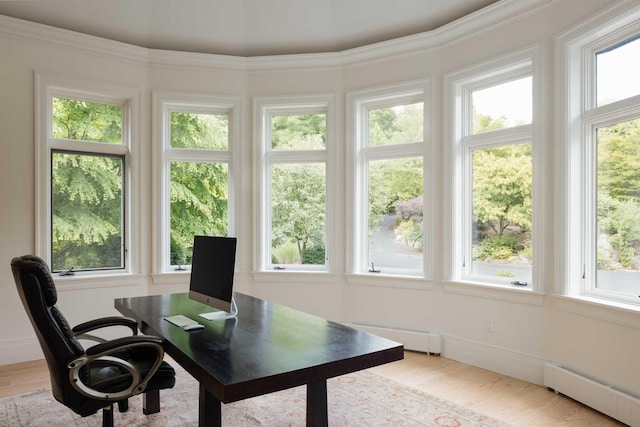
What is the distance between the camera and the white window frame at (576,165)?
3.08 metres

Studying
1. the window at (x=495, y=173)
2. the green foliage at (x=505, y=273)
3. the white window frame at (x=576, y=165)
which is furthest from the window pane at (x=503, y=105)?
the green foliage at (x=505, y=273)

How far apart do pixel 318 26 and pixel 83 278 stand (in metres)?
3.27

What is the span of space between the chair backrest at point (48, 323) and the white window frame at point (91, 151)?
229 cm

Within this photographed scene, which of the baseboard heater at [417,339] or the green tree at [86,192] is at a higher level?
the green tree at [86,192]

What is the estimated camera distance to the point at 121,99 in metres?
4.41

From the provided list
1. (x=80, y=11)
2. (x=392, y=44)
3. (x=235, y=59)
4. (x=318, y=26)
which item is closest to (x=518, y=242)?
(x=392, y=44)

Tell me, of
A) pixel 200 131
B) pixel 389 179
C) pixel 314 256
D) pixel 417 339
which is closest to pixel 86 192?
pixel 200 131

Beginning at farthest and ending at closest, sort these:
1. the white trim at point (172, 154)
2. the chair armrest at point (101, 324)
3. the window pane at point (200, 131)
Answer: the window pane at point (200, 131)
the white trim at point (172, 154)
the chair armrest at point (101, 324)

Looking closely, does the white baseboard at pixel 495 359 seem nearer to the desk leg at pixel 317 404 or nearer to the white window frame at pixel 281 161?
the white window frame at pixel 281 161

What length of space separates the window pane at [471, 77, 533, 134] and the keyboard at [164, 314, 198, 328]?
2.86 meters

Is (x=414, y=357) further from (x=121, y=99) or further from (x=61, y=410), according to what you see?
(x=121, y=99)

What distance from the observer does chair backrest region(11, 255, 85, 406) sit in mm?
1898

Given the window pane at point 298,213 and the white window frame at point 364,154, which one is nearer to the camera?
the white window frame at point 364,154

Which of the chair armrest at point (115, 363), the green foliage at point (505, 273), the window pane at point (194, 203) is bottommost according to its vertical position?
the chair armrest at point (115, 363)
